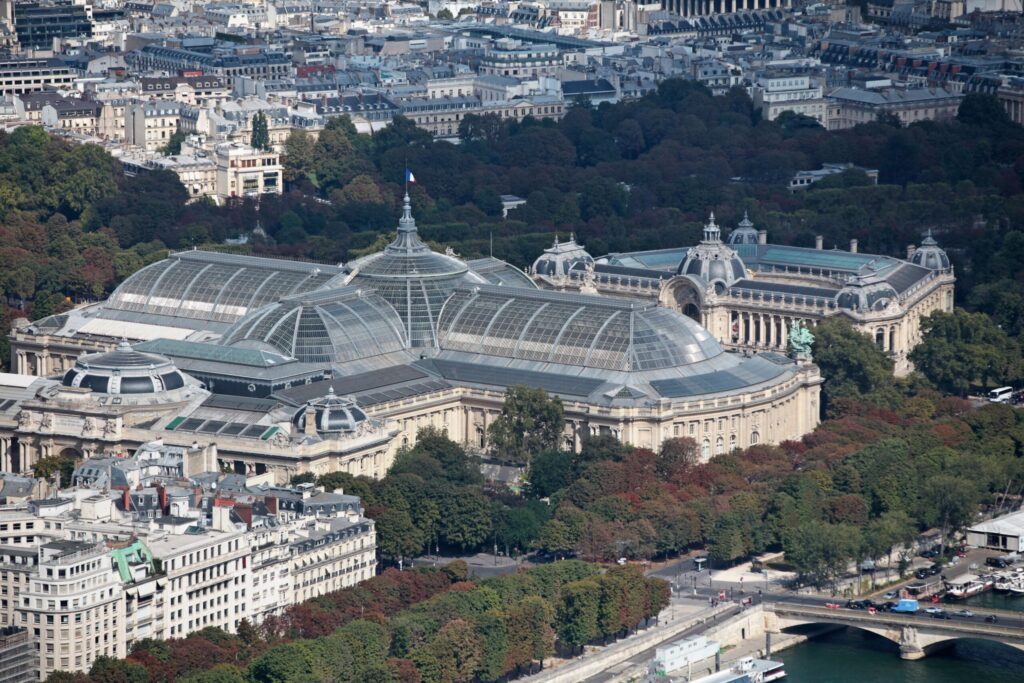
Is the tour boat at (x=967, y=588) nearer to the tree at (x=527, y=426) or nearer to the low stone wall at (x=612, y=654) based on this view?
the low stone wall at (x=612, y=654)

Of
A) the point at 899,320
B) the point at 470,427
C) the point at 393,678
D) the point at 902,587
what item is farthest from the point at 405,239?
the point at 393,678

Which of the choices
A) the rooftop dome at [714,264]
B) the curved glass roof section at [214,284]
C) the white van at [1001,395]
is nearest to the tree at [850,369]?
the white van at [1001,395]

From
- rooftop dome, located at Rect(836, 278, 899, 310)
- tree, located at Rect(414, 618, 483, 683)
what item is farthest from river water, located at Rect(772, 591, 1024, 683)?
rooftop dome, located at Rect(836, 278, 899, 310)

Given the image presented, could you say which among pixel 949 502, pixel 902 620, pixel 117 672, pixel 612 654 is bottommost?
pixel 902 620

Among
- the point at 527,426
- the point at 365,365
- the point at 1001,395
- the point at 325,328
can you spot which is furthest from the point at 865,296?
the point at 325,328

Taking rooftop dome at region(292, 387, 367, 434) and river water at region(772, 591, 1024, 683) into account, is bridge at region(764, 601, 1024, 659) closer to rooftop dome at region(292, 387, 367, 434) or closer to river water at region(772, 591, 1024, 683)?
river water at region(772, 591, 1024, 683)

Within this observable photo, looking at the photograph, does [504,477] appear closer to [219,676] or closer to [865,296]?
[865,296]
